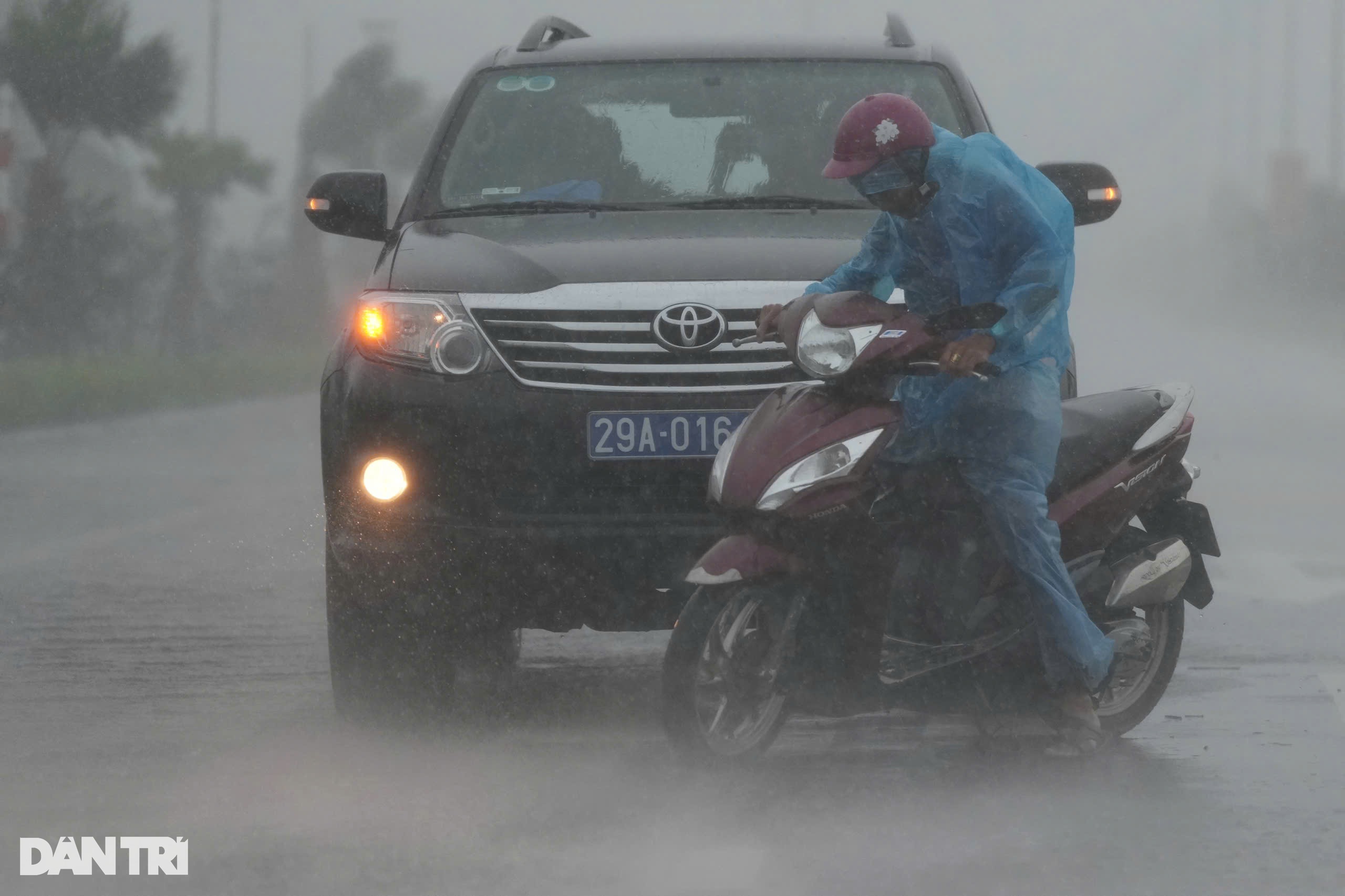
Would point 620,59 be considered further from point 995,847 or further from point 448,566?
point 995,847

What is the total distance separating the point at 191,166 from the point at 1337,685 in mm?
40194

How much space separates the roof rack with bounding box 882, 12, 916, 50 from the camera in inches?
311

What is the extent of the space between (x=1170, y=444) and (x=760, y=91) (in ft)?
6.45

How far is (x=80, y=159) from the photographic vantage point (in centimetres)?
7212

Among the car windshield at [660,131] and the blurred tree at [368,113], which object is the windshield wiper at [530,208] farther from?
the blurred tree at [368,113]

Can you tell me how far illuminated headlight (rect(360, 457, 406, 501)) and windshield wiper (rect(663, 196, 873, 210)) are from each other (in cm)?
137

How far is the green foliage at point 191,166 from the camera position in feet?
149

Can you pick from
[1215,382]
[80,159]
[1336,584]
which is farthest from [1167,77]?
[1336,584]

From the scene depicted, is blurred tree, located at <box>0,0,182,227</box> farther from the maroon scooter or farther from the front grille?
the maroon scooter

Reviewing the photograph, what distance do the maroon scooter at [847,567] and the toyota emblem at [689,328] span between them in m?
0.33

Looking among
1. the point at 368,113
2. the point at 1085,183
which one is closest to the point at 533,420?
the point at 1085,183

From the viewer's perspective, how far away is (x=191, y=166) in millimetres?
45375

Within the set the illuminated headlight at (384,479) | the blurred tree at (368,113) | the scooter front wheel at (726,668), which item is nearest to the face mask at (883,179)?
the scooter front wheel at (726,668)

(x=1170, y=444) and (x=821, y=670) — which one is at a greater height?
(x=1170, y=444)
